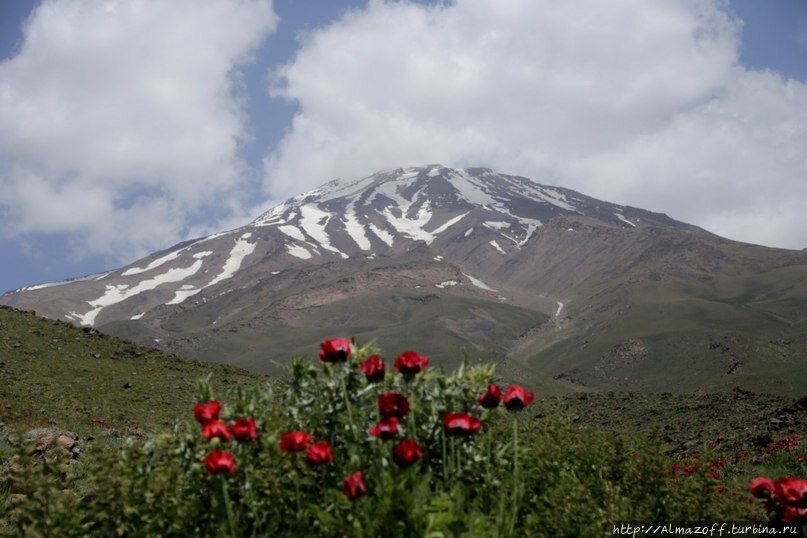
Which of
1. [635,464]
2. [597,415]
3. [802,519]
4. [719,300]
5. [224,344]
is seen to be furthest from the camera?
[719,300]

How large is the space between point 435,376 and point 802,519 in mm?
2957

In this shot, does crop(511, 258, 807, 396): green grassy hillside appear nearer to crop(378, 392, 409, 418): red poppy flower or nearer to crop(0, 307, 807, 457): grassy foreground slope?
crop(0, 307, 807, 457): grassy foreground slope

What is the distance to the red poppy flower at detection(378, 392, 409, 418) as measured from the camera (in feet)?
16.4

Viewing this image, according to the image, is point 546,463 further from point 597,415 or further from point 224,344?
point 224,344

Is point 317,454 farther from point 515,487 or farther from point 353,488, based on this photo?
point 515,487

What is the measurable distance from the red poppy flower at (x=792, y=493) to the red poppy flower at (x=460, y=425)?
7.40 ft

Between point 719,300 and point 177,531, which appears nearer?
point 177,531

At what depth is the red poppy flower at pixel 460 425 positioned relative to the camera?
491 centimetres

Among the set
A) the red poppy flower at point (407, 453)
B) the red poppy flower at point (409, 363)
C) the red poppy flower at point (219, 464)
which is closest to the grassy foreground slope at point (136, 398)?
the red poppy flower at point (409, 363)

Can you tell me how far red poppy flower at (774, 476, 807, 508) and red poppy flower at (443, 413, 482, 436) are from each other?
7.40ft

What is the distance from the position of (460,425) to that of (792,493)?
2.44 m

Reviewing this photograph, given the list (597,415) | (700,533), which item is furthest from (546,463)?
(597,415)

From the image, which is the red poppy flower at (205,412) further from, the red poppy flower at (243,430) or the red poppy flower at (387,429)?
the red poppy flower at (387,429)

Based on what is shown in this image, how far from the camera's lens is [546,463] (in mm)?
6328
